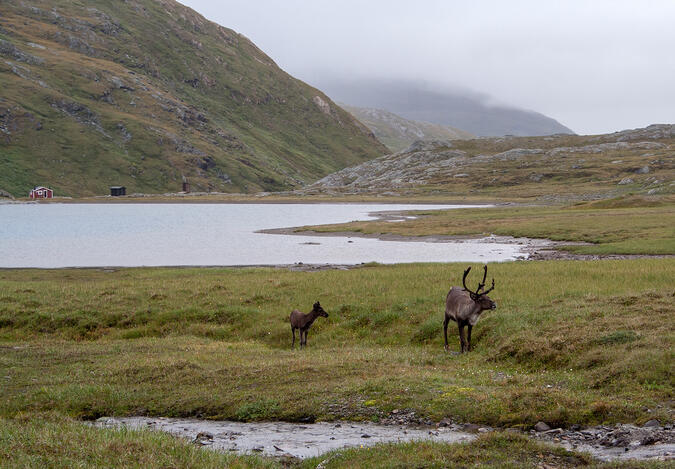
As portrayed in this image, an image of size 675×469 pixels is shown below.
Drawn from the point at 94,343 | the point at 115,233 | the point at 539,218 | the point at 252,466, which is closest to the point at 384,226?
the point at 539,218

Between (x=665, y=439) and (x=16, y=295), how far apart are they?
36.6m

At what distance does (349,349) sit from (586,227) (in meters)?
59.2

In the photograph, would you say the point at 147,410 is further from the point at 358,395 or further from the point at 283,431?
the point at 358,395

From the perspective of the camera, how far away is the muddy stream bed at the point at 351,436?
12.3 m

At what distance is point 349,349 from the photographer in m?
25.9

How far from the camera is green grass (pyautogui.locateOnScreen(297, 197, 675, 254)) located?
58.2 m

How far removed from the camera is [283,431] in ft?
51.4

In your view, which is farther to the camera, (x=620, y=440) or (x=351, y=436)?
(x=351, y=436)

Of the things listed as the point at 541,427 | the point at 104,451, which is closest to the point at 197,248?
the point at 104,451

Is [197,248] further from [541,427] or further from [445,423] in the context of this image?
[541,427]

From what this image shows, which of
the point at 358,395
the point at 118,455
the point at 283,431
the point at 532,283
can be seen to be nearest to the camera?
the point at 118,455

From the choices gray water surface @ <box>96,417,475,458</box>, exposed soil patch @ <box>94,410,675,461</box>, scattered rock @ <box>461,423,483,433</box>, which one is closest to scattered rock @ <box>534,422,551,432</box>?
exposed soil patch @ <box>94,410,675,461</box>

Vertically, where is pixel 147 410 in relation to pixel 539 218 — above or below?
below

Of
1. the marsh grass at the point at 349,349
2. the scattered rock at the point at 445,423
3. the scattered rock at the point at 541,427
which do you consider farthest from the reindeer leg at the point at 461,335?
the scattered rock at the point at 541,427
